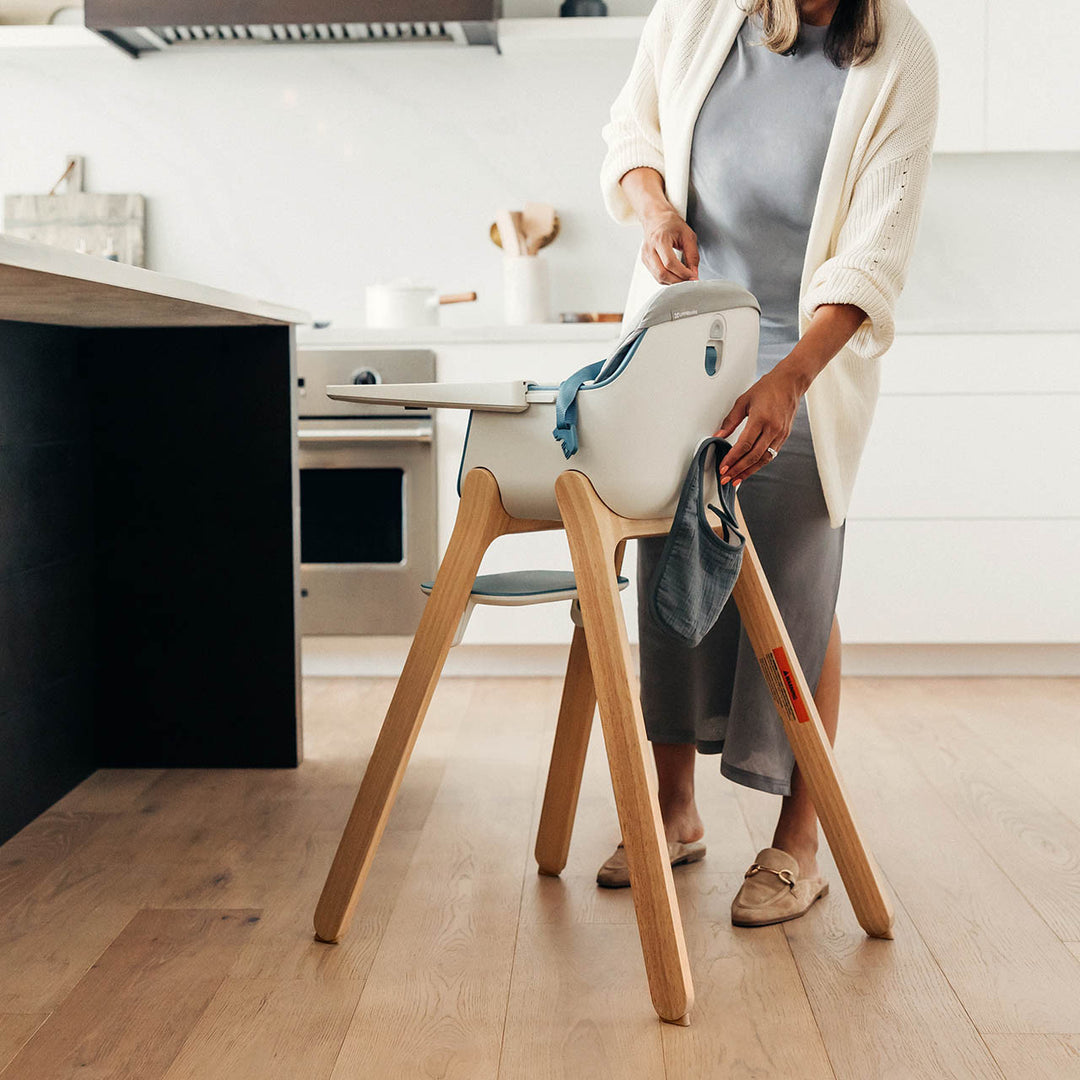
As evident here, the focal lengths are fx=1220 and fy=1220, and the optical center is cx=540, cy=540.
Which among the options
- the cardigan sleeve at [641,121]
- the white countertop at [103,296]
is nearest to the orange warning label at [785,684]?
the cardigan sleeve at [641,121]

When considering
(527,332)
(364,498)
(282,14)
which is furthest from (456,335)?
(282,14)

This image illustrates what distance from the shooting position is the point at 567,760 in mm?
1720

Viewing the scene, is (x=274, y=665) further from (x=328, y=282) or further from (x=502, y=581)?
(x=328, y=282)

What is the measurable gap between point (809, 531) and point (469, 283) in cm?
216

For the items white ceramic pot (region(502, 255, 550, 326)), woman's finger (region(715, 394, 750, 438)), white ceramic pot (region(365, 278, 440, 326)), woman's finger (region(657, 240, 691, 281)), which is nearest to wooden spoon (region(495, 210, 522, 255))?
white ceramic pot (region(502, 255, 550, 326))

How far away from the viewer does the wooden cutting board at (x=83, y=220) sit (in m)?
3.58

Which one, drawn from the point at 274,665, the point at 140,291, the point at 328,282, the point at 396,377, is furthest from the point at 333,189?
the point at 140,291

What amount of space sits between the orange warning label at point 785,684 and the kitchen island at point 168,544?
107 cm

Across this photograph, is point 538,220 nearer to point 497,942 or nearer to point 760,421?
point 760,421

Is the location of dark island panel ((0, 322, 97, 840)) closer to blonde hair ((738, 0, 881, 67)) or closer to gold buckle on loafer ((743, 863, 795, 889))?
gold buckle on loafer ((743, 863, 795, 889))

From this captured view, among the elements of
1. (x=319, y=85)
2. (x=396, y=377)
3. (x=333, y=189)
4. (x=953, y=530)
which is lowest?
(x=953, y=530)

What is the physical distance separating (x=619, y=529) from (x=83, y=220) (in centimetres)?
280

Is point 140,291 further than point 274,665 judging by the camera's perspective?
No

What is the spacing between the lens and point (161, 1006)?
136 centimetres
